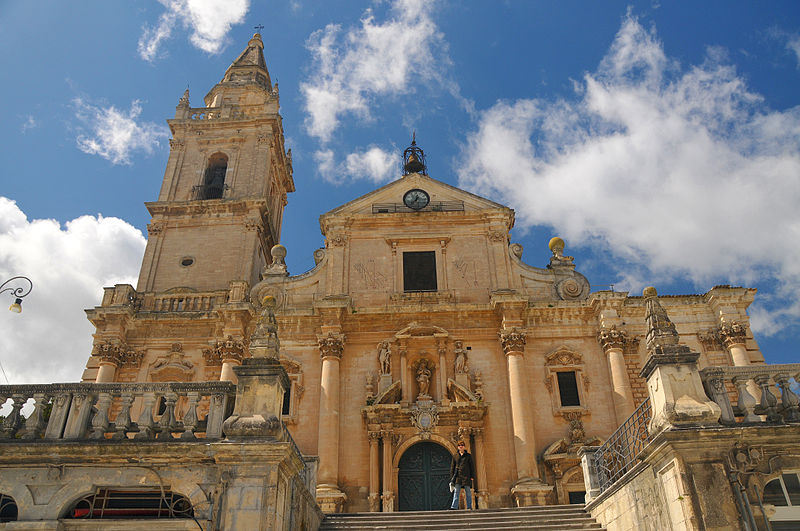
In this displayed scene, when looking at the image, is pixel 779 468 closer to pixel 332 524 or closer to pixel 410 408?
pixel 332 524

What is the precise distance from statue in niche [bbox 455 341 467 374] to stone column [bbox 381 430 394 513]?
10.5ft

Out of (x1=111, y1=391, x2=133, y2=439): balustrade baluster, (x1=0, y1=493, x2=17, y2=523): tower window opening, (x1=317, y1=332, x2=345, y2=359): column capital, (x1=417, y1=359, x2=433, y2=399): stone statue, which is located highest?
(x1=317, y1=332, x2=345, y2=359): column capital

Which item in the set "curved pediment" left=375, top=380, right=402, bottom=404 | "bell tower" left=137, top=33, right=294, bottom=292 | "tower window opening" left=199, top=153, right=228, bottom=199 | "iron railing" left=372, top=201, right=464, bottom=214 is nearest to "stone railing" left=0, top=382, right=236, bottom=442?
"curved pediment" left=375, top=380, right=402, bottom=404

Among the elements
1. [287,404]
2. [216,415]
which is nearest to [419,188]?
[287,404]

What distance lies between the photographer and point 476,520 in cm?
1393

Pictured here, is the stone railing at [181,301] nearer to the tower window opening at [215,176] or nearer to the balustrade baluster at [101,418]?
the tower window opening at [215,176]

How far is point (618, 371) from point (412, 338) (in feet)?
22.9

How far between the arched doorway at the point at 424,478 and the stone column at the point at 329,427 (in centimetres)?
195

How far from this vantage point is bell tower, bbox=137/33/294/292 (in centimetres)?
2605

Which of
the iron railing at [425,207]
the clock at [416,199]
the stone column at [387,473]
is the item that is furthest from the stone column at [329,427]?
the clock at [416,199]

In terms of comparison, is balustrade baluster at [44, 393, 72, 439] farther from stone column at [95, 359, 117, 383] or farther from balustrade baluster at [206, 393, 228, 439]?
stone column at [95, 359, 117, 383]

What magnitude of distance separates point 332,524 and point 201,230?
16745mm

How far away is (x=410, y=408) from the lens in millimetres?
20516

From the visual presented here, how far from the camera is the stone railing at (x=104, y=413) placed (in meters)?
9.51
